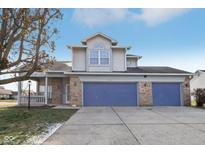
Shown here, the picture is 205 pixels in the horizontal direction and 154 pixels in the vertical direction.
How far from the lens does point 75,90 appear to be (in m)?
16.1

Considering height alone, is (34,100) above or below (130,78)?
below

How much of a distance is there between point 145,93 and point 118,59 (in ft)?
14.0

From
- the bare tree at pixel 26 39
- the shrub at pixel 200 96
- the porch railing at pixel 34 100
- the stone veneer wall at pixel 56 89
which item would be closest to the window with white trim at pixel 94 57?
the stone veneer wall at pixel 56 89

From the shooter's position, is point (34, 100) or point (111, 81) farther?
point (34, 100)

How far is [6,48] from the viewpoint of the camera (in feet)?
26.9

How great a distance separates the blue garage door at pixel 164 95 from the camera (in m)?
16.6

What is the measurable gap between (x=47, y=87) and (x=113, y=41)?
806cm

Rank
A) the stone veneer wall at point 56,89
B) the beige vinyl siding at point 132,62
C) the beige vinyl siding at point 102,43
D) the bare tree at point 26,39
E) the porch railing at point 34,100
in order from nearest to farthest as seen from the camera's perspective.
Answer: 1. the bare tree at point 26,39
2. the beige vinyl siding at point 102,43
3. the porch railing at point 34,100
4. the stone veneer wall at point 56,89
5. the beige vinyl siding at point 132,62

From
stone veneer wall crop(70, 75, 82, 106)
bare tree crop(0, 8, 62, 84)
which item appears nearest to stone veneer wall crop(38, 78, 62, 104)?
stone veneer wall crop(70, 75, 82, 106)

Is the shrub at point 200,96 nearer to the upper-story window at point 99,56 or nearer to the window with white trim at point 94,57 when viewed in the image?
the upper-story window at point 99,56

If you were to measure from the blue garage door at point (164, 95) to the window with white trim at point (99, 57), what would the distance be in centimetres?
515

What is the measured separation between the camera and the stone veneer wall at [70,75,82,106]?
16.0 metres

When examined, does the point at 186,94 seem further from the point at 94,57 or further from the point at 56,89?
the point at 56,89

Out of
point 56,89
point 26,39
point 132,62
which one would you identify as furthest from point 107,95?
point 26,39
